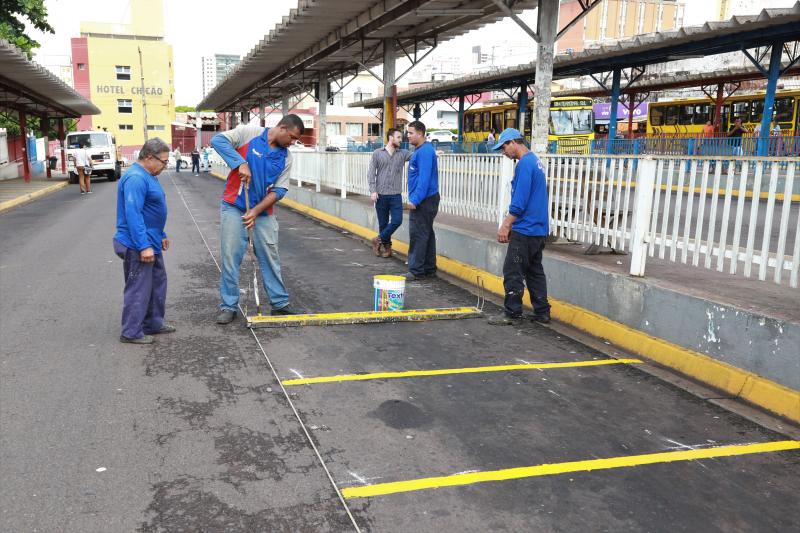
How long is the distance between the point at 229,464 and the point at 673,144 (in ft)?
75.3

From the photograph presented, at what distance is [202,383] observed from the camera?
15.7ft

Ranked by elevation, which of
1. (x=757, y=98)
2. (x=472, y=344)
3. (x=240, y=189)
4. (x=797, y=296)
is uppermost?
(x=757, y=98)

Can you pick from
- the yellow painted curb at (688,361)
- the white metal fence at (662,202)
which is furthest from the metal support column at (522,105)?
the yellow painted curb at (688,361)

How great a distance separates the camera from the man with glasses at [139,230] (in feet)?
18.2

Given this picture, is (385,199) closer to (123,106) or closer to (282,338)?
(282,338)

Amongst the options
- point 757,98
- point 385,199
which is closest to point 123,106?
point 757,98

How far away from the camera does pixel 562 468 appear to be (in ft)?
11.8

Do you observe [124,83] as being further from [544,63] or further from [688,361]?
[688,361]

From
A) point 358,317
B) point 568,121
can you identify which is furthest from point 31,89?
point 358,317

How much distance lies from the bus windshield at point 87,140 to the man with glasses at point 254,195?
95.8ft

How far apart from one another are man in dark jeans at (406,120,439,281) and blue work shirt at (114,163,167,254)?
3.69 metres

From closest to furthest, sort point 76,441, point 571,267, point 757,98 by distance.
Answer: point 76,441 → point 571,267 → point 757,98

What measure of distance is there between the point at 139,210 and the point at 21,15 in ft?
98.3

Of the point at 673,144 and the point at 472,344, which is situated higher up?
the point at 673,144
